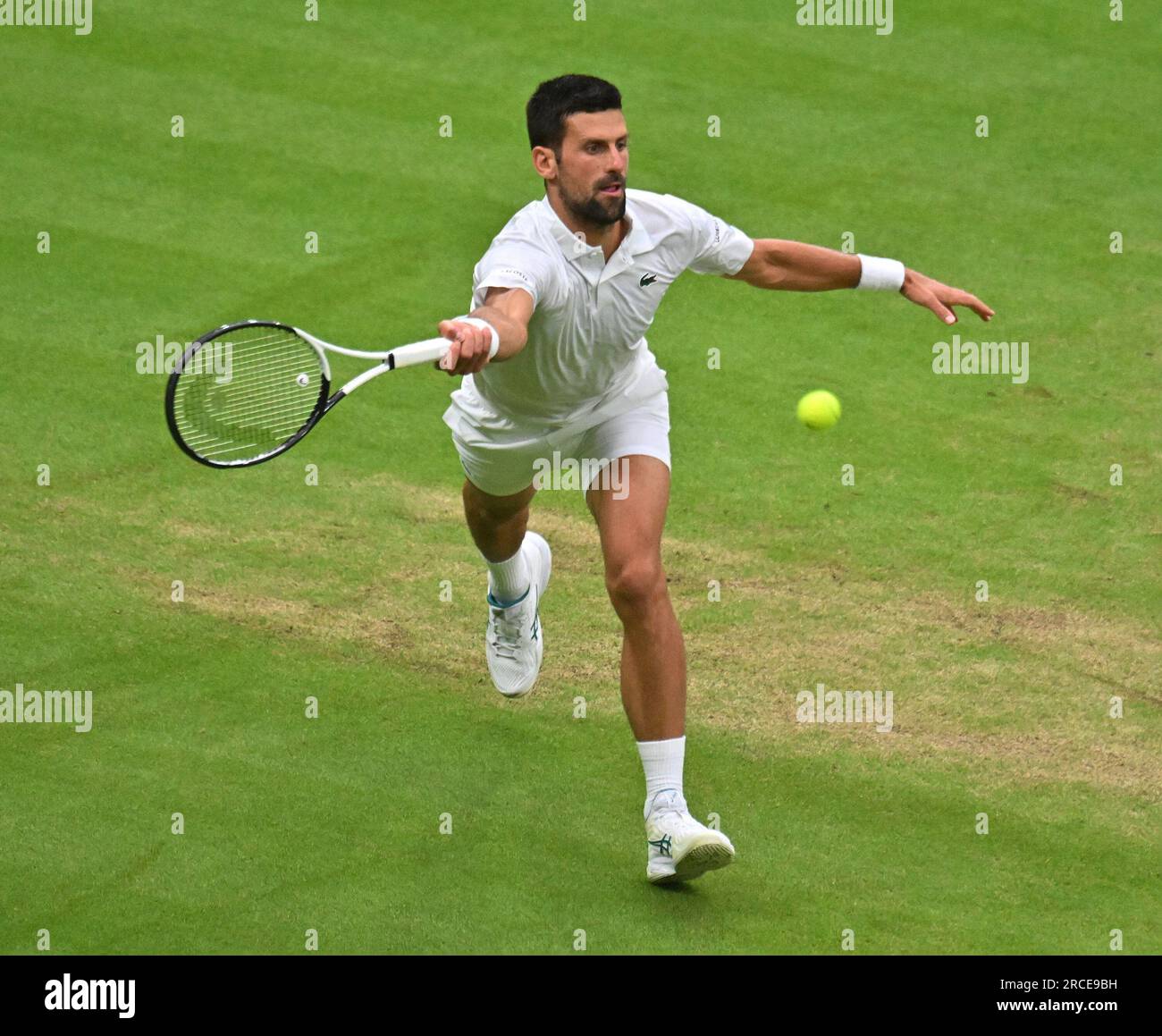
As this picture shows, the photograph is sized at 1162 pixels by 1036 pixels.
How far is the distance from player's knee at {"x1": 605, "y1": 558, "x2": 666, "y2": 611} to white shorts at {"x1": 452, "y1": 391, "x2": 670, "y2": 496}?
499 mm

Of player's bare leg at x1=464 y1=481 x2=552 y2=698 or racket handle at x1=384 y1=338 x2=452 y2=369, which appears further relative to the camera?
player's bare leg at x1=464 y1=481 x2=552 y2=698

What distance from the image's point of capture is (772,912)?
5.93m

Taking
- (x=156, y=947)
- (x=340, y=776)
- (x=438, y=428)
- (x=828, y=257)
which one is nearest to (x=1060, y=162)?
(x=438, y=428)

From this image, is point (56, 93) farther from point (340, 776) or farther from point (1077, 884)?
point (1077, 884)

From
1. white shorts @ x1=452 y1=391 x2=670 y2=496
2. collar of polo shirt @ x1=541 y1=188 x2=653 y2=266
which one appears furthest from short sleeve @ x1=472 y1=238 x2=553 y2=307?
white shorts @ x1=452 y1=391 x2=670 y2=496

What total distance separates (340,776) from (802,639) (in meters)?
2.16

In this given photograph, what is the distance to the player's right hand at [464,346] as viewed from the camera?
5246 millimetres

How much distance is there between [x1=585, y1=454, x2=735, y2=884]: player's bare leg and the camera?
6012 millimetres

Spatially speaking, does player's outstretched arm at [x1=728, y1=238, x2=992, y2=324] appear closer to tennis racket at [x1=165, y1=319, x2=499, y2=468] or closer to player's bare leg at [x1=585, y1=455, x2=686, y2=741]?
player's bare leg at [x1=585, y1=455, x2=686, y2=741]

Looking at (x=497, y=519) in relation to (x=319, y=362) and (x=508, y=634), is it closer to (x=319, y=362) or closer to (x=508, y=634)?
(x=508, y=634)

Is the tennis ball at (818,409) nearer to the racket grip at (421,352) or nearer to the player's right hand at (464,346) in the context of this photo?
the player's right hand at (464,346)

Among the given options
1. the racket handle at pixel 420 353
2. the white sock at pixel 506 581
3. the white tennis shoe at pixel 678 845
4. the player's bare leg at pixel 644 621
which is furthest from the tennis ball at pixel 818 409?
the racket handle at pixel 420 353

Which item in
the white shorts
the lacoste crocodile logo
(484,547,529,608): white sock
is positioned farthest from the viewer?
(484,547,529,608): white sock

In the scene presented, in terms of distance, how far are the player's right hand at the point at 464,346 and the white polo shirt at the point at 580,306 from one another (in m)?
0.49
